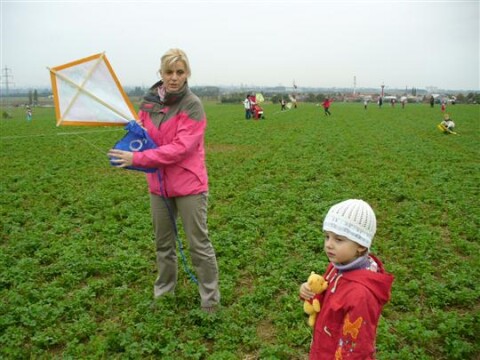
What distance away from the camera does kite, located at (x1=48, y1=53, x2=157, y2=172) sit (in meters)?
3.57

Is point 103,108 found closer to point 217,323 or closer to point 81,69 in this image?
point 81,69

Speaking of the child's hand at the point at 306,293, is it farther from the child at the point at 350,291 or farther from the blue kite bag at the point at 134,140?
the blue kite bag at the point at 134,140

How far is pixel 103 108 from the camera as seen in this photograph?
370cm

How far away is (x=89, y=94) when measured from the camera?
3.64 meters

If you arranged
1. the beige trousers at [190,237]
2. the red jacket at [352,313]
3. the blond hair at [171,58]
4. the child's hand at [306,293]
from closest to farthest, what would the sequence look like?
the red jacket at [352,313] < the child's hand at [306,293] < the blond hair at [171,58] < the beige trousers at [190,237]

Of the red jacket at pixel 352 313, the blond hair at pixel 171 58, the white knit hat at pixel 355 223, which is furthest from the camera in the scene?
the blond hair at pixel 171 58

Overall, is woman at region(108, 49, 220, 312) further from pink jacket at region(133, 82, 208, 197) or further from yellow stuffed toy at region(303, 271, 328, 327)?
yellow stuffed toy at region(303, 271, 328, 327)

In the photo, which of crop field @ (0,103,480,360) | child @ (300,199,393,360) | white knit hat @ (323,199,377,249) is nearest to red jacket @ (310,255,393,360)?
child @ (300,199,393,360)

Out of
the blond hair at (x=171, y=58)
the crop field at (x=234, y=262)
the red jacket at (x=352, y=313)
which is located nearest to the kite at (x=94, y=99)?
the blond hair at (x=171, y=58)

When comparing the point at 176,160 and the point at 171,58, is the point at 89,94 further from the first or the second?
the point at 176,160

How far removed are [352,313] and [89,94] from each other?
2715 millimetres

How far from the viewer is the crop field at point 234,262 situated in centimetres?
399

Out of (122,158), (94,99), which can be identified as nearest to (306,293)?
(122,158)

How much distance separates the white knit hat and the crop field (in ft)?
6.08
